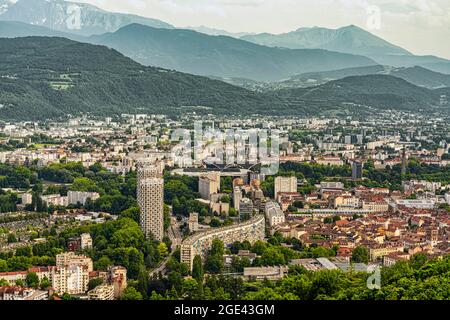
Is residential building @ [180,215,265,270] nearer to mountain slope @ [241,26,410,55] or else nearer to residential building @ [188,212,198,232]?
residential building @ [188,212,198,232]

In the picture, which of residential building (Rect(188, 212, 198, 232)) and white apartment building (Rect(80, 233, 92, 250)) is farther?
residential building (Rect(188, 212, 198, 232))

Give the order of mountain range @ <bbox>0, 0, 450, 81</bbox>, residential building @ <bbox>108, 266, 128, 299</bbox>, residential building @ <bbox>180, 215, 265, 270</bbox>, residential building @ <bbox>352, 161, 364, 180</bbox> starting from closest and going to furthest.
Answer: residential building @ <bbox>108, 266, 128, 299</bbox> → residential building @ <bbox>180, 215, 265, 270</bbox> → residential building @ <bbox>352, 161, 364, 180</bbox> → mountain range @ <bbox>0, 0, 450, 81</bbox>

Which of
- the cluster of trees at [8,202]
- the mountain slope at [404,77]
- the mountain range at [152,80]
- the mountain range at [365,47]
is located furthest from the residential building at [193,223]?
the mountain slope at [404,77]

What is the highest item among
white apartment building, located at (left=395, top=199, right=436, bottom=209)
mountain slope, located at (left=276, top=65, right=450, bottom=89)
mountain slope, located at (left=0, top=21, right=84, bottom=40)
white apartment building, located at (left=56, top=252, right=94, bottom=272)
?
mountain slope, located at (left=0, top=21, right=84, bottom=40)

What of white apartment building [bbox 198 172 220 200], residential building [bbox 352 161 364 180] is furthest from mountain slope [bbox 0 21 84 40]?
white apartment building [bbox 198 172 220 200]

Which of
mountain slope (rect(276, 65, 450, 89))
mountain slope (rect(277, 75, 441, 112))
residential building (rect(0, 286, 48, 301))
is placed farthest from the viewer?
mountain slope (rect(276, 65, 450, 89))

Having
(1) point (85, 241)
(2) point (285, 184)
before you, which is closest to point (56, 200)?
(2) point (285, 184)

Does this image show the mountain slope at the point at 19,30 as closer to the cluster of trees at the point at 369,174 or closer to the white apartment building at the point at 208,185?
the cluster of trees at the point at 369,174
